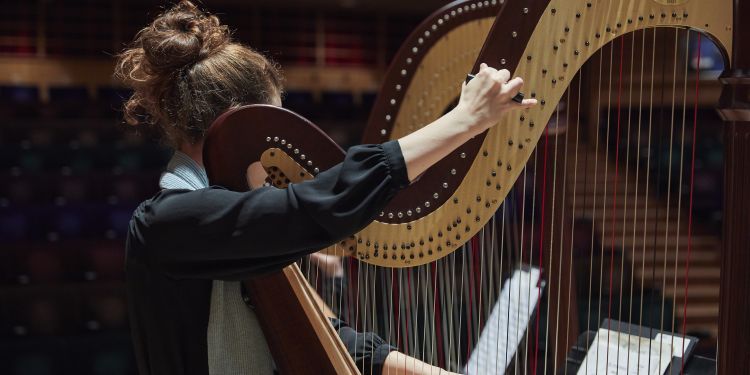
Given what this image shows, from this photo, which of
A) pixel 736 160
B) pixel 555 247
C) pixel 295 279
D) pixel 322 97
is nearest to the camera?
pixel 736 160

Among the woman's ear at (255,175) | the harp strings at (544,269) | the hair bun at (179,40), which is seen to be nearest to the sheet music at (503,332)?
the harp strings at (544,269)

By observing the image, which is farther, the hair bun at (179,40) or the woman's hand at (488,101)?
the hair bun at (179,40)

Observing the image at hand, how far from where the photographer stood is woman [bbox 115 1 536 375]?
87cm

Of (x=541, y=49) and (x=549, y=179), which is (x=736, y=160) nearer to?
(x=541, y=49)

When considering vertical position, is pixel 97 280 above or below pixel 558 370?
below

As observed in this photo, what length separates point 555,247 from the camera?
1.60 metres

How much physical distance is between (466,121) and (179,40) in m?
0.44

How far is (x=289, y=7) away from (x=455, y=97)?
6.48 metres

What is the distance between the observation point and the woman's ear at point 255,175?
1000 millimetres

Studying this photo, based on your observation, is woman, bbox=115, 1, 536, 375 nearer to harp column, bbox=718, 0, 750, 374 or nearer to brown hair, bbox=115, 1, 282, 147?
brown hair, bbox=115, 1, 282, 147

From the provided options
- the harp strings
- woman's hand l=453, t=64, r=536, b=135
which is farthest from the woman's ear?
woman's hand l=453, t=64, r=536, b=135

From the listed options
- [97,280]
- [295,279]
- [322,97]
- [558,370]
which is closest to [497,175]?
[295,279]

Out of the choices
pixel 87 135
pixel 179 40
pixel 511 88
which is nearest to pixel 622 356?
pixel 511 88

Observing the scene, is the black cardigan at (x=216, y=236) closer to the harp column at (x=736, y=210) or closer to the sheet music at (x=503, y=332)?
the harp column at (x=736, y=210)
